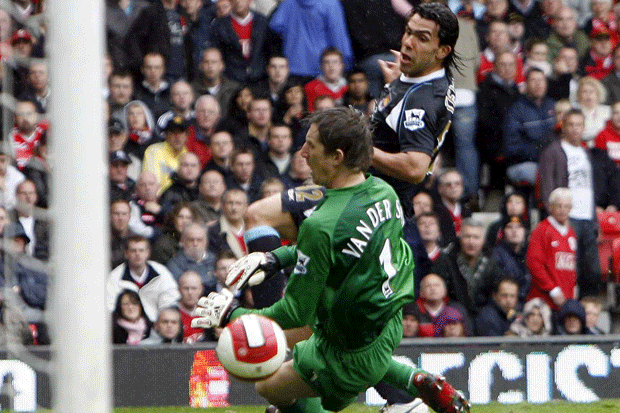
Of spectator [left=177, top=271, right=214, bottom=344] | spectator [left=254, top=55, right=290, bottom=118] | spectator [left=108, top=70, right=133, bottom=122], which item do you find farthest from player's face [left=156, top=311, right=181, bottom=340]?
spectator [left=254, top=55, right=290, bottom=118]

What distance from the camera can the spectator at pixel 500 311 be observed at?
9305 mm

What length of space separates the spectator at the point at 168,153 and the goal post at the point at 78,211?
5.58 m

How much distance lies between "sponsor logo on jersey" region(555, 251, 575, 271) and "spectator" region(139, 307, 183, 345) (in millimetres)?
3179

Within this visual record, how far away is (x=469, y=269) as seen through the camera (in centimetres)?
967

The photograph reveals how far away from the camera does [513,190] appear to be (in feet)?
34.3

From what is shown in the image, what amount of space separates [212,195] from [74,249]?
543cm

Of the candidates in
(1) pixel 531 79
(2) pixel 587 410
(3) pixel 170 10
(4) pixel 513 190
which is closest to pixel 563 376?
(2) pixel 587 410

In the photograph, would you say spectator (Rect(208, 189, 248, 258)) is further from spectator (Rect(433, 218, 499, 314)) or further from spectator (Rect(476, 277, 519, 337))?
spectator (Rect(476, 277, 519, 337))

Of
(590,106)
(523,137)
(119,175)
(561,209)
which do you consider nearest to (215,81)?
(119,175)

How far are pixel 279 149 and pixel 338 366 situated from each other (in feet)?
15.9

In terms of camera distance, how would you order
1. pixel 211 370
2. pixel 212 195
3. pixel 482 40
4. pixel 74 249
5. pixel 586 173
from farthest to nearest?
pixel 482 40, pixel 586 173, pixel 212 195, pixel 211 370, pixel 74 249

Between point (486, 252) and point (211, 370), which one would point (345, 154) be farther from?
point (486, 252)

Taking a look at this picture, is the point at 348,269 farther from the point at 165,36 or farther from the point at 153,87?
the point at 165,36

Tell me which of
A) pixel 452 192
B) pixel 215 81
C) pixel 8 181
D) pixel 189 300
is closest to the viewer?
pixel 8 181
